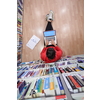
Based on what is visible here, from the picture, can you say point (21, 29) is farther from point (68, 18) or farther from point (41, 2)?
point (68, 18)

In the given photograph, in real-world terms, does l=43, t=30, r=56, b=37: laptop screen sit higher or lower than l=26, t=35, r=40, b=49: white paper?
higher

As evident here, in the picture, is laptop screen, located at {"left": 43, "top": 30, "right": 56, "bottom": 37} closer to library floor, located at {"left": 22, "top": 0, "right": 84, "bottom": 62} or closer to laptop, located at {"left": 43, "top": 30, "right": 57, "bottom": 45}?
laptop, located at {"left": 43, "top": 30, "right": 57, "bottom": 45}

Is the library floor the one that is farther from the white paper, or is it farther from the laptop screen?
the laptop screen

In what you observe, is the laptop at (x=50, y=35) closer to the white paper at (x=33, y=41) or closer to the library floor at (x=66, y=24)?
the library floor at (x=66, y=24)

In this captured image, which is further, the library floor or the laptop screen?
the library floor

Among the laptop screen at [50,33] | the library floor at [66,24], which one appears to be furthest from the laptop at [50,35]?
the library floor at [66,24]

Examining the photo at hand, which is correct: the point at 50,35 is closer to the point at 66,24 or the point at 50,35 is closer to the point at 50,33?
the point at 50,33

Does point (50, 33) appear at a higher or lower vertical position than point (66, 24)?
lower

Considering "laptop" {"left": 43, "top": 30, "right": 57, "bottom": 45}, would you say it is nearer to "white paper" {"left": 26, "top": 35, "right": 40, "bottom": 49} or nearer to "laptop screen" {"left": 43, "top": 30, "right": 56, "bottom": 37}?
"laptop screen" {"left": 43, "top": 30, "right": 56, "bottom": 37}

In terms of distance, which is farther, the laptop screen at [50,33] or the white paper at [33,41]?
the white paper at [33,41]

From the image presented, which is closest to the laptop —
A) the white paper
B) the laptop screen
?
the laptop screen

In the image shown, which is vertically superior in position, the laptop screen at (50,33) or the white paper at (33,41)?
the laptop screen at (50,33)

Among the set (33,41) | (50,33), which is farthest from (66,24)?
(33,41)

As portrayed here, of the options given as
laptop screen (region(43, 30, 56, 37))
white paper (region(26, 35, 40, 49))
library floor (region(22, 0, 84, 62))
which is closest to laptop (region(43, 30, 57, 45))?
laptop screen (region(43, 30, 56, 37))
